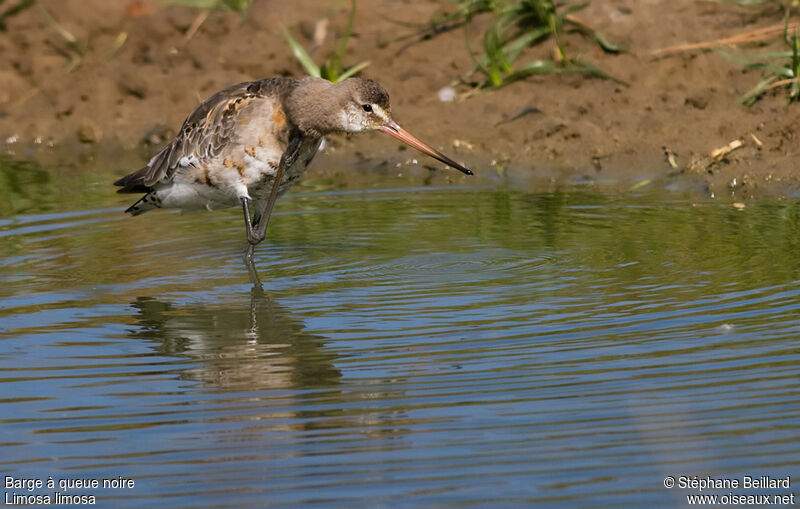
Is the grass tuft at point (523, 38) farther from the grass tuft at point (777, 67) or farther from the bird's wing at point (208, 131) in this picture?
the bird's wing at point (208, 131)

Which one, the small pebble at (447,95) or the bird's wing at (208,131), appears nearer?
the bird's wing at (208,131)

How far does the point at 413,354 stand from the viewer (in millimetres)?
5871

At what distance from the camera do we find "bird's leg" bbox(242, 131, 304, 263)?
795cm

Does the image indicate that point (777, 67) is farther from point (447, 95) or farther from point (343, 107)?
point (343, 107)

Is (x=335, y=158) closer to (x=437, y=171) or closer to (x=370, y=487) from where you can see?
(x=437, y=171)

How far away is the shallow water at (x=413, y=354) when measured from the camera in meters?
4.56

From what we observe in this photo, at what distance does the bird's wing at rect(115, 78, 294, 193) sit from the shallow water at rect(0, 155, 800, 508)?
507 mm

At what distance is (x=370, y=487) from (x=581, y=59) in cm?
744

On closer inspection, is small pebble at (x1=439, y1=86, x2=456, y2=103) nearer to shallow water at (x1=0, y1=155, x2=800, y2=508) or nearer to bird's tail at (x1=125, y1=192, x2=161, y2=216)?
shallow water at (x1=0, y1=155, x2=800, y2=508)

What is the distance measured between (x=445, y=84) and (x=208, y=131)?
153 inches

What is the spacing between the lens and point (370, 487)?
443cm

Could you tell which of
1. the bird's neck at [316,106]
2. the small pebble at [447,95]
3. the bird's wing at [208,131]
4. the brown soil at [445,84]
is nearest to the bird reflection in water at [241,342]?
the bird's neck at [316,106]

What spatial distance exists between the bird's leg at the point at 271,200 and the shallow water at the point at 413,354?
0.19 m

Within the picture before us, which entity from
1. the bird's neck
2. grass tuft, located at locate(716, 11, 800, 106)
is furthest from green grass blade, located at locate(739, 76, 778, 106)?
the bird's neck
